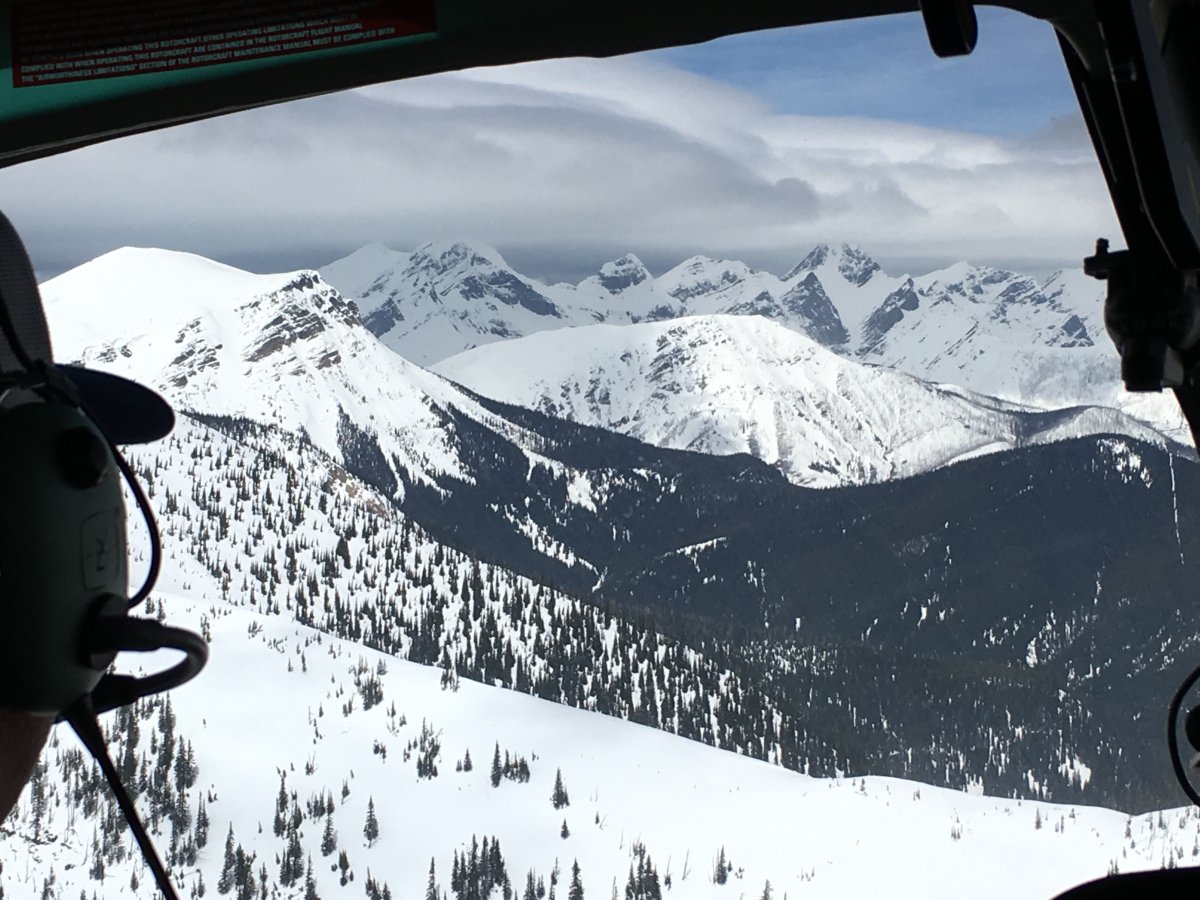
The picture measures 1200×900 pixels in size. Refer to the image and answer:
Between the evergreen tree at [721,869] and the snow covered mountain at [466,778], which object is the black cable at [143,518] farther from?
the evergreen tree at [721,869]

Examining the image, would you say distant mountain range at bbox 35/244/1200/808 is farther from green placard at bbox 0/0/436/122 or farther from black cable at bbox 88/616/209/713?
black cable at bbox 88/616/209/713

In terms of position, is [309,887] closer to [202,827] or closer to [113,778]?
[202,827]

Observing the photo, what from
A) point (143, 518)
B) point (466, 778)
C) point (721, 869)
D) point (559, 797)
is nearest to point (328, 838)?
point (466, 778)

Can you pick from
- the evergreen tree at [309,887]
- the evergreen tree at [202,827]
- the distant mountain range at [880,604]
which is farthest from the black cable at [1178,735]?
the evergreen tree at [202,827]

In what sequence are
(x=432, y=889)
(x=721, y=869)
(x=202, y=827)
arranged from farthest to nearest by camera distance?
1. (x=721, y=869)
2. (x=432, y=889)
3. (x=202, y=827)

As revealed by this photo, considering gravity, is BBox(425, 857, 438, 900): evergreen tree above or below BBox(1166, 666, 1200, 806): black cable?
below

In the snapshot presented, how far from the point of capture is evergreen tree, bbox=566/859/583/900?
60.1 m

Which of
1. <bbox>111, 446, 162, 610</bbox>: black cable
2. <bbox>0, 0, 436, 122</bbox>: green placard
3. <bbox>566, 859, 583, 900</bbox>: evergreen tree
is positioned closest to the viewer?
<bbox>111, 446, 162, 610</bbox>: black cable

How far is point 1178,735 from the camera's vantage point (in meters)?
1.49

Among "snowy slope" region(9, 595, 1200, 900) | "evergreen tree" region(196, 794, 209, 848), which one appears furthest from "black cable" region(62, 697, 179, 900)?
"evergreen tree" region(196, 794, 209, 848)

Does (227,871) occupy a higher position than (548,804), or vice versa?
(227,871)

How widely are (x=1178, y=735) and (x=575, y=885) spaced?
63061 mm

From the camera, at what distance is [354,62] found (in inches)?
109

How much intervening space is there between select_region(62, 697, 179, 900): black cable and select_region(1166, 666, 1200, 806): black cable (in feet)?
3.52
